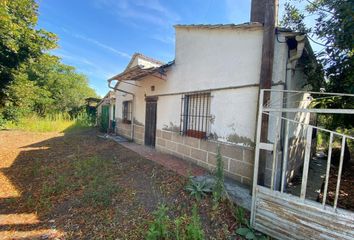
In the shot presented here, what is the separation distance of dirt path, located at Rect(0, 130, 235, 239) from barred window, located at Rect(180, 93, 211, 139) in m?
1.51

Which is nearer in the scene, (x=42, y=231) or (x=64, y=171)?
(x=42, y=231)

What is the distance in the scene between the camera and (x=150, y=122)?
8.56 m

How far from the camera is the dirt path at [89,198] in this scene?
10.3ft

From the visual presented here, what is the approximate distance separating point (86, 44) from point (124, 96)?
1294 centimetres

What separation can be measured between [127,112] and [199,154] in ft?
21.6

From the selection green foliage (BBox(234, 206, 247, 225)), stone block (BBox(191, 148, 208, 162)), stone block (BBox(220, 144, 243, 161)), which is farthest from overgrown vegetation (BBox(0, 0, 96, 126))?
green foliage (BBox(234, 206, 247, 225))

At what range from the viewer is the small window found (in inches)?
420

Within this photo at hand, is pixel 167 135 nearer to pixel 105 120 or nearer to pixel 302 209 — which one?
pixel 302 209

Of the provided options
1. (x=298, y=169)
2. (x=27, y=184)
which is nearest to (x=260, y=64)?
(x=298, y=169)

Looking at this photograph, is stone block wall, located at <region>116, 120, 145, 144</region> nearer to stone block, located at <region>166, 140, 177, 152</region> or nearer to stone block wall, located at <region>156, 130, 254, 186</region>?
stone block wall, located at <region>156, 130, 254, 186</region>

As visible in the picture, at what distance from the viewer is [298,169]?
5637mm

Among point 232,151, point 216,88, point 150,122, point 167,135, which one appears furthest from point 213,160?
point 150,122

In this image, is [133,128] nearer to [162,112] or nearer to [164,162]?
[162,112]

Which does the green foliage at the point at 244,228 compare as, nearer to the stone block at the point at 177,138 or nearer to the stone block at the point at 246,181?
the stone block at the point at 246,181
